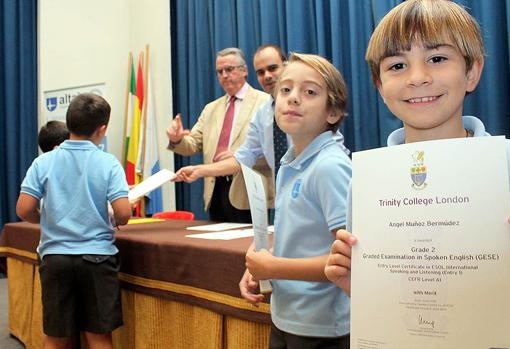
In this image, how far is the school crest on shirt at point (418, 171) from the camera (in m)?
0.68

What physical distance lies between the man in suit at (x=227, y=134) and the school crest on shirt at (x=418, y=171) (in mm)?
1937

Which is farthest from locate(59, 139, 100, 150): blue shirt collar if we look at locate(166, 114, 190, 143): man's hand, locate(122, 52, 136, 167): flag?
locate(122, 52, 136, 167): flag

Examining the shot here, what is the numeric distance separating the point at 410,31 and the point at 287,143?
1280mm

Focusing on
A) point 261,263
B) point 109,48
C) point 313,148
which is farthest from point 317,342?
point 109,48

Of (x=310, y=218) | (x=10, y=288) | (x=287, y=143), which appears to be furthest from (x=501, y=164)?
(x=10, y=288)

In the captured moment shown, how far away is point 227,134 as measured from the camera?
2877 millimetres

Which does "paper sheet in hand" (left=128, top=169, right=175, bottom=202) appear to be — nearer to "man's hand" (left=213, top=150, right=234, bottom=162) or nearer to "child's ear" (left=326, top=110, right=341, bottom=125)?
"man's hand" (left=213, top=150, right=234, bottom=162)

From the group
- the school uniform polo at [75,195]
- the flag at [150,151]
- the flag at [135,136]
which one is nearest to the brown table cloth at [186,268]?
the school uniform polo at [75,195]

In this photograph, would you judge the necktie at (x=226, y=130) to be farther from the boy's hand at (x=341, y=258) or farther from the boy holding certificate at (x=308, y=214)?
the boy's hand at (x=341, y=258)

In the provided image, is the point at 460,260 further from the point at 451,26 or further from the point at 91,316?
the point at 91,316

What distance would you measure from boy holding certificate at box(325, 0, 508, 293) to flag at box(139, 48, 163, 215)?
401 cm

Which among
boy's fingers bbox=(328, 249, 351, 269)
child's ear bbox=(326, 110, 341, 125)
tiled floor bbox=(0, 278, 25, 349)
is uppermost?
child's ear bbox=(326, 110, 341, 125)

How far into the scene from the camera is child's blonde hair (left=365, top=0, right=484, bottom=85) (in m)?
0.78

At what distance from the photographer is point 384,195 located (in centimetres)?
71
